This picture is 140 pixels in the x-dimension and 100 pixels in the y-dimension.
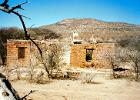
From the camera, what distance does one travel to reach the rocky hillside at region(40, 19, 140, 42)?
55856mm

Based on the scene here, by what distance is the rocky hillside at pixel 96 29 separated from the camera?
2199 inches

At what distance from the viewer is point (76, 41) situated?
24.6 meters

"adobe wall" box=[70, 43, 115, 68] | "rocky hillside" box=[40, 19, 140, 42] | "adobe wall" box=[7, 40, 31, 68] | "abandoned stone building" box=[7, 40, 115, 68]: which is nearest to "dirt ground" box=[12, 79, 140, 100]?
"adobe wall" box=[70, 43, 115, 68]

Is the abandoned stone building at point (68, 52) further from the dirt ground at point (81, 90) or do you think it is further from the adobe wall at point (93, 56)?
the dirt ground at point (81, 90)

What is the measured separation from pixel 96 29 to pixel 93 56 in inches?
1610

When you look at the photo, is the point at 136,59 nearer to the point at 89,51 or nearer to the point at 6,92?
the point at 89,51

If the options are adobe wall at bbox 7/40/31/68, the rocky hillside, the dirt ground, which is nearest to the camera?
the dirt ground

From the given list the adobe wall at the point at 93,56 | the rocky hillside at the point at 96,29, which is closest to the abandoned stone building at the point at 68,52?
the adobe wall at the point at 93,56

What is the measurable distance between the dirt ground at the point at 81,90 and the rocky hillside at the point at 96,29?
36.7 metres

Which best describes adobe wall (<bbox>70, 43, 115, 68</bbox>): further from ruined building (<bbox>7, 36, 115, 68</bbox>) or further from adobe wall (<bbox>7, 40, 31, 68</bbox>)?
adobe wall (<bbox>7, 40, 31, 68</bbox>)

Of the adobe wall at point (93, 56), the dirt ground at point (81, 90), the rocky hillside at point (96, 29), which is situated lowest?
the dirt ground at point (81, 90)

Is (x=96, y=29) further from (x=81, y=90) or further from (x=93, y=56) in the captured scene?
(x=81, y=90)

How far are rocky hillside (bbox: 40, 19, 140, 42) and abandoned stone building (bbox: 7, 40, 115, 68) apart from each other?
1092 inches

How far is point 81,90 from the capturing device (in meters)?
13.4
